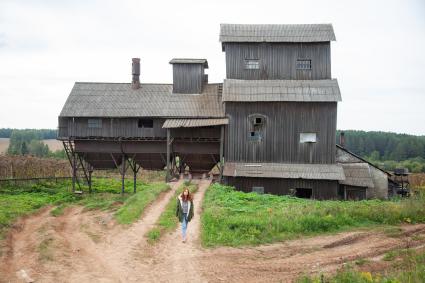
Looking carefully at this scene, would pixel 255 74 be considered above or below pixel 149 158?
above

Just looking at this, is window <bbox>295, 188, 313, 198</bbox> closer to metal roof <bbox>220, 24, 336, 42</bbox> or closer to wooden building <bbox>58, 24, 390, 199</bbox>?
wooden building <bbox>58, 24, 390, 199</bbox>

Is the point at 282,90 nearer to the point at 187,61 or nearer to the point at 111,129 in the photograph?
the point at 187,61

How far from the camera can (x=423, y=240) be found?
17.8 m

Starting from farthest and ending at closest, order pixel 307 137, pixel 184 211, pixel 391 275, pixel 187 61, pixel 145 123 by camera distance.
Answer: pixel 187 61 < pixel 145 123 < pixel 307 137 < pixel 184 211 < pixel 391 275

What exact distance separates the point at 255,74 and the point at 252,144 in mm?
6050

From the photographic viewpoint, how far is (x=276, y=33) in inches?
1407

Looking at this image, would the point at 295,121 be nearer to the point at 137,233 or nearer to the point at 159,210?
the point at 159,210

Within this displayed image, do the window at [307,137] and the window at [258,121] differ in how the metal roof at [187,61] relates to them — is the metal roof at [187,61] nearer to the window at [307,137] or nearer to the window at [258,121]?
the window at [258,121]

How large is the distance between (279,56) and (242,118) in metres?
6.33

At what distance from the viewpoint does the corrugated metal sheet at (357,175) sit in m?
33.1

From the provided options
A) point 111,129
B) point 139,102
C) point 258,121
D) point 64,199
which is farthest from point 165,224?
point 139,102

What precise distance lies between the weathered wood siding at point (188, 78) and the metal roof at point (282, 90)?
3561 millimetres

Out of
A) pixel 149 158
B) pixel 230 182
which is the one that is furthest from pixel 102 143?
pixel 230 182

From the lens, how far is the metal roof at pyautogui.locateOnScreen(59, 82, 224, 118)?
35344 mm
